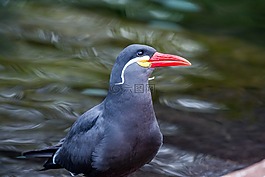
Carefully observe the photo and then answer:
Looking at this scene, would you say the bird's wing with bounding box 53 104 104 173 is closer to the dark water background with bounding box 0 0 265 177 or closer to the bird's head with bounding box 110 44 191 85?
the bird's head with bounding box 110 44 191 85

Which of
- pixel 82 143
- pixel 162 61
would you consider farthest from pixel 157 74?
pixel 162 61

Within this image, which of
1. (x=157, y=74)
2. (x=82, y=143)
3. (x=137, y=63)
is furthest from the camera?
(x=157, y=74)

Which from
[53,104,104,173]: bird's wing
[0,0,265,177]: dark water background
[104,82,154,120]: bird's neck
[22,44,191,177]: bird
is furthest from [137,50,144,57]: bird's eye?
[0,0,265,177]: dark water background

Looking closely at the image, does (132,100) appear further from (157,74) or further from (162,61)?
(157,74)

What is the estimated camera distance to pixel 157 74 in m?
8.75

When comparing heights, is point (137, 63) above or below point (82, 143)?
above

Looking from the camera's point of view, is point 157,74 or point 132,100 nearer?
point 132,100

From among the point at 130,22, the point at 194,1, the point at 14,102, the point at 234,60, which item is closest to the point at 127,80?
the point at 14,102

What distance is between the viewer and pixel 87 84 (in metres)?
8.34

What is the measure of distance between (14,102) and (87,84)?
930 mm

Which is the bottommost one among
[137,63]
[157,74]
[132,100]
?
[157,74]

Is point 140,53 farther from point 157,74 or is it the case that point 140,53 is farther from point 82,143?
point 157,74

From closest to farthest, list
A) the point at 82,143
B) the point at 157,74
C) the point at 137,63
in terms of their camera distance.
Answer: the point at 137,63
the point at 82,143
the point at 157,74

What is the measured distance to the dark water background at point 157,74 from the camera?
6852 millimetres
